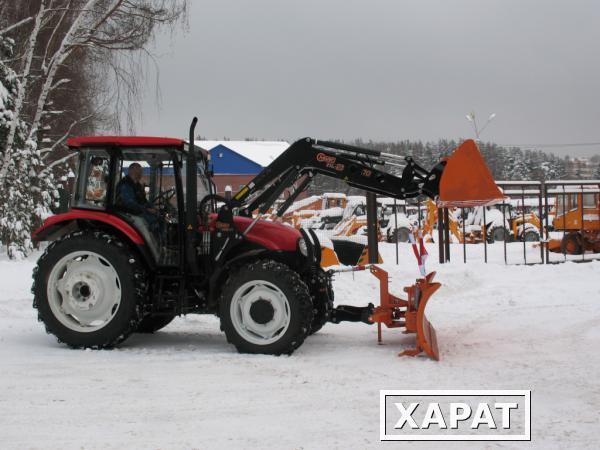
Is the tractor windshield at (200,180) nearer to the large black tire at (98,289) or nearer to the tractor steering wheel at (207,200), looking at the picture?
the tractor steering wheel at (207,200)

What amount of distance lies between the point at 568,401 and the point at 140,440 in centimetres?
305

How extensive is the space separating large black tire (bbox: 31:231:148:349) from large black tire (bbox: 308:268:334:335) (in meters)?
1.82

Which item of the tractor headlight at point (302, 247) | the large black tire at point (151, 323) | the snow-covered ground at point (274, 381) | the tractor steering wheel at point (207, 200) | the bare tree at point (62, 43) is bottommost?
the snow-covered ground at point (274, 381)

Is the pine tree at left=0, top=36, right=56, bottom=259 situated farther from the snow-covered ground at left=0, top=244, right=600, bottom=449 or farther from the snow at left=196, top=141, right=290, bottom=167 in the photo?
the snow at left=196, top=141, right=290, bottom=167

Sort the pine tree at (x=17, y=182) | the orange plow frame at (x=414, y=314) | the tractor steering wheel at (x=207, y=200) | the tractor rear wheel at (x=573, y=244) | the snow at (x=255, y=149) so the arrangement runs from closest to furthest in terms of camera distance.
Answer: the orange plow frame at (x=414, y=314) → the tractor steering wheel at (x=207, y=200) → the pine tree at (x=17, y=182) → the tractor rear wheel at (x=573, y=244) → the snow at (x=255, y=149)

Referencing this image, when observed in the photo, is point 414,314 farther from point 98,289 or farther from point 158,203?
point 98,289

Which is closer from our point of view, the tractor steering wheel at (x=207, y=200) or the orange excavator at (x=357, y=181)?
the orange excavator at (x=357, y=181)

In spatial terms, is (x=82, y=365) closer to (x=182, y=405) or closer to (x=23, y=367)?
(x=23, y=367)

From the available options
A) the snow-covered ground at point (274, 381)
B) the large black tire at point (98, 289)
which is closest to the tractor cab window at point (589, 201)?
the snow-covered ground at point (274, 381)

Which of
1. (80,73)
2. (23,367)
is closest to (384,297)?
(23,367)

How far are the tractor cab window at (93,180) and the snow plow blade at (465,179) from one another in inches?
139

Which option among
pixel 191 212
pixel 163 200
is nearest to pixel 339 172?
pixel 191 212

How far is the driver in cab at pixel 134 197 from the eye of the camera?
7211mm

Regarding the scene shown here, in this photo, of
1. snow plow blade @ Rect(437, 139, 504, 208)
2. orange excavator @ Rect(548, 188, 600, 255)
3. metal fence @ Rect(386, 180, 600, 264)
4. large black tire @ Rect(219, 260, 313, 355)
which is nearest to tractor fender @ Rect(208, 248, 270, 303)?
large black tire @ Rect(219, 260, 313, 355)
